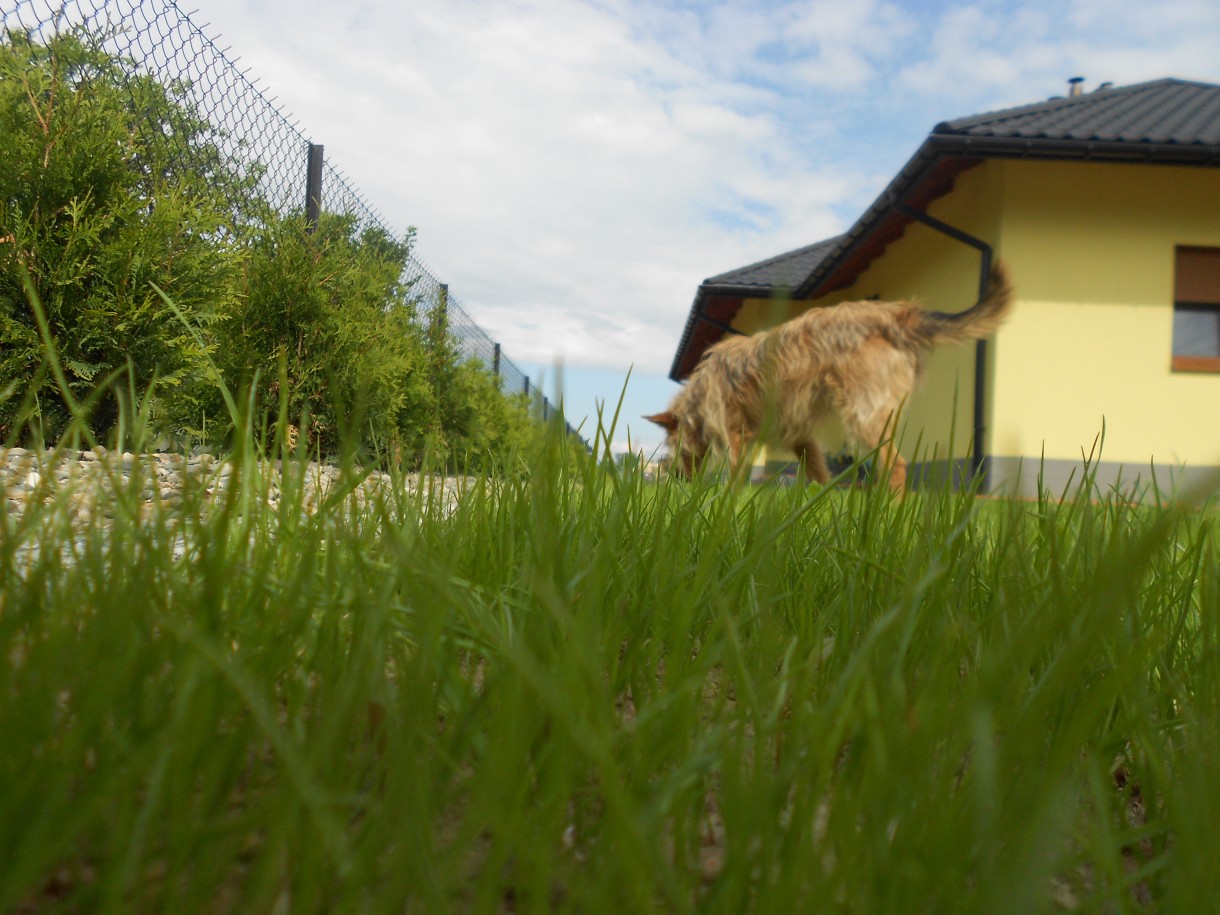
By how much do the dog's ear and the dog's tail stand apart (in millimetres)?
2127

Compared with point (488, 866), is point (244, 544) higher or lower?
higher

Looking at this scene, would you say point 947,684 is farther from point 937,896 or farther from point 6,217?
point 6,217

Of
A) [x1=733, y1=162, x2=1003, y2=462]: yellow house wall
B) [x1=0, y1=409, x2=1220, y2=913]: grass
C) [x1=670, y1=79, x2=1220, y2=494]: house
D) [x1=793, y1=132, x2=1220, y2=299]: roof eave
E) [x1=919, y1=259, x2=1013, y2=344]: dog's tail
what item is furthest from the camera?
[x1=733, y1=162, x2=1003, y2=462]: yellow house wall

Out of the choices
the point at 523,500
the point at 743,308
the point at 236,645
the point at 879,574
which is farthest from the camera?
the point at 743,308

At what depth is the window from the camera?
9.47 m

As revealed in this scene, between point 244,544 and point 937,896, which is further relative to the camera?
point 244,544

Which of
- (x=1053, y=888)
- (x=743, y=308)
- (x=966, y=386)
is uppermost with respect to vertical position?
(x=743, y=308)

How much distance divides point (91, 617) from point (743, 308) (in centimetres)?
1716

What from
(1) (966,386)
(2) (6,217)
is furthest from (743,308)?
(2) (6,217)

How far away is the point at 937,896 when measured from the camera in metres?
0.61

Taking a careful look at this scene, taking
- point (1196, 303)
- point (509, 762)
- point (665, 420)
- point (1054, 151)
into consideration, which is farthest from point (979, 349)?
point (509, 762)

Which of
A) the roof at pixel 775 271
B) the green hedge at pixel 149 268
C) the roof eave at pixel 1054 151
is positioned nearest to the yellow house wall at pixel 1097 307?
the roof eave at pixel 1054 151

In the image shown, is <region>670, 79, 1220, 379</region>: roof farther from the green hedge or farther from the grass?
the grass

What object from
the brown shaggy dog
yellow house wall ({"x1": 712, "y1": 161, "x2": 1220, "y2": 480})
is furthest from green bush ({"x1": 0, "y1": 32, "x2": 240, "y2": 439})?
yellow house wall ({"x1": 712, "y1": 161, "x2": 1220, "y2": 480})
